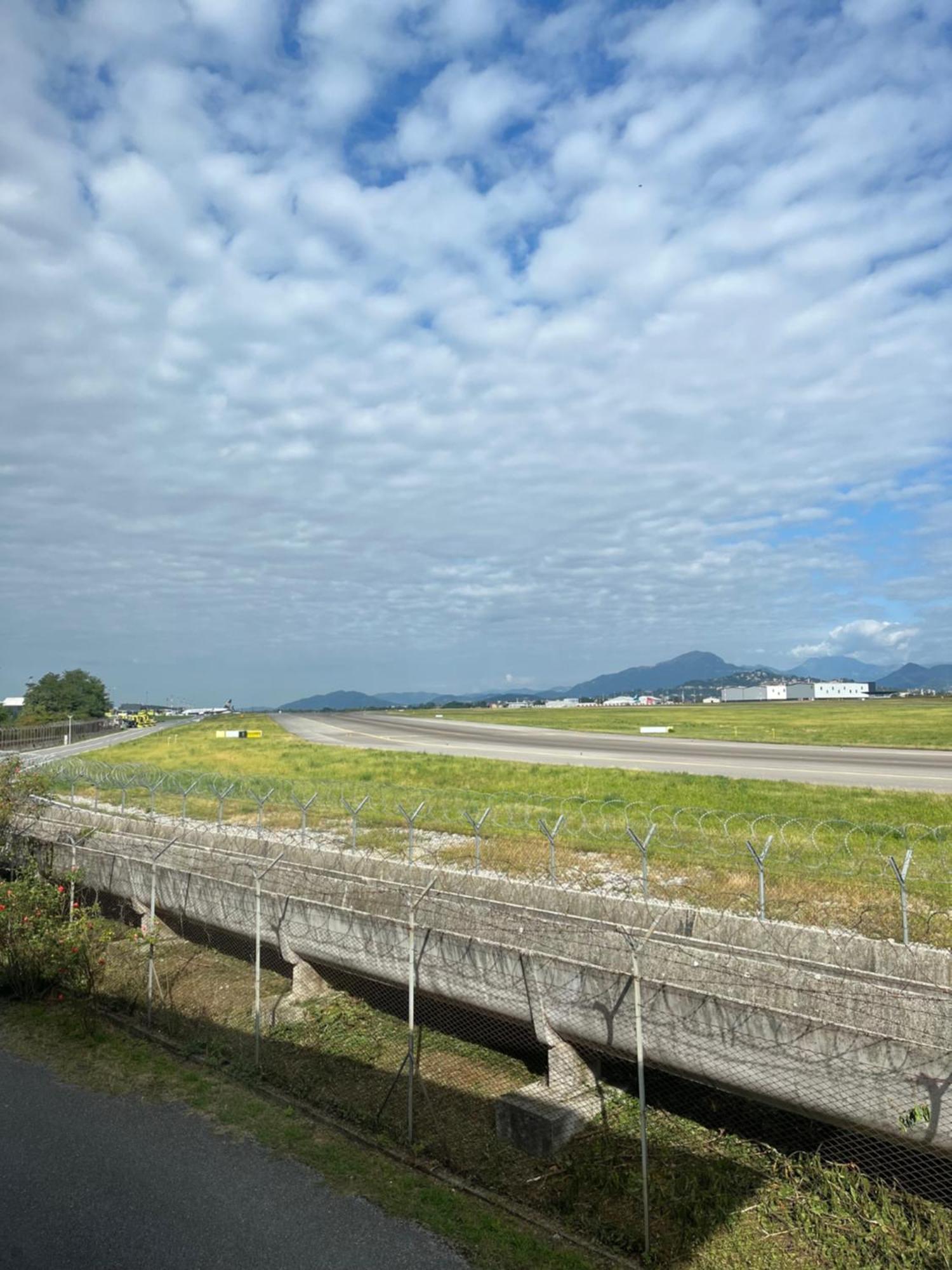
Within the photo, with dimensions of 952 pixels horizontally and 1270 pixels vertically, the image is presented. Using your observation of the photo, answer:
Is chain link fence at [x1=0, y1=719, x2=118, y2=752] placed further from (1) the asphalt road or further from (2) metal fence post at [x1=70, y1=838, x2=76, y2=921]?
(2) metal fence post at [x1=70, y1=838, x2=76, y2=921]

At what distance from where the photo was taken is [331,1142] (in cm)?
878

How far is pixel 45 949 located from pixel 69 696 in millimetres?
154788

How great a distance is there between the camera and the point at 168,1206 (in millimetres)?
7504

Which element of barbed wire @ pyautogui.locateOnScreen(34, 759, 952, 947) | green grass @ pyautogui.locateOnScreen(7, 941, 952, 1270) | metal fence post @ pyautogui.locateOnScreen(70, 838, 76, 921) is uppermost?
metal fence post @ pyautogui.locateOnScreen(70, 838, 76, 921)

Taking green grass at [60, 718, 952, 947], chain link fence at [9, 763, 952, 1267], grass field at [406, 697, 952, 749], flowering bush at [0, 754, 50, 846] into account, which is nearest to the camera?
chain link fence at [9, 763, 952, 1267]

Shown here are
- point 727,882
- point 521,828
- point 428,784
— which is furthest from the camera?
point 428,784

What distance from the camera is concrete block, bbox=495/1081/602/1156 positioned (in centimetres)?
867

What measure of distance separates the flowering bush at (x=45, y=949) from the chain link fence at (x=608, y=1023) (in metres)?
0.62

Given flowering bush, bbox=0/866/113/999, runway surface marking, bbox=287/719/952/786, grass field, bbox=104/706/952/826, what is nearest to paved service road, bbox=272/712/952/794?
runway surface marking, bbox=287/719/952/786

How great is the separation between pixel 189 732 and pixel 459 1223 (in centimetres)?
10314

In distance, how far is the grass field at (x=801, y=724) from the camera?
203 feet

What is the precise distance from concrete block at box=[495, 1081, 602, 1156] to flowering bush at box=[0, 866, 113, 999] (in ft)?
23.1

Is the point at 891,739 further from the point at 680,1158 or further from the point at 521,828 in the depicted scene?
the point at 680,1158

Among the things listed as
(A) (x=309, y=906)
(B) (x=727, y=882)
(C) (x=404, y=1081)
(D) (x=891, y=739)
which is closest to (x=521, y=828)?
(B) (x=727, y=882)
